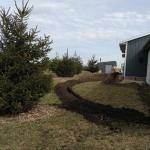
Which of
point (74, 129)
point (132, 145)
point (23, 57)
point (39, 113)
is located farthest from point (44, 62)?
point (132, 145)

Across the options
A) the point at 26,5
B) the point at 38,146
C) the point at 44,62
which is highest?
the point at 26,5

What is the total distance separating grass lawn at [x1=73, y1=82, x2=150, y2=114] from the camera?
17.5 m

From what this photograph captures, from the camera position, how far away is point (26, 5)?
15.8 metres

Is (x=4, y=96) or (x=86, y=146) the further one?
(x=4, y=96)

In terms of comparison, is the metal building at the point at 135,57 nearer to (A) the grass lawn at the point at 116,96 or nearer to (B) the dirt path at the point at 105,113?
A: (A) the grass lawn at the point at 116,96

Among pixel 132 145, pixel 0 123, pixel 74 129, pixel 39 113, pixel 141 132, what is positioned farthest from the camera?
pixel 39 113

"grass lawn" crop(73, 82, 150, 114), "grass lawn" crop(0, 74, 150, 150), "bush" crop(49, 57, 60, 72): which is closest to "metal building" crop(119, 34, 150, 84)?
"bush" crop(49, 57, 60, 72)

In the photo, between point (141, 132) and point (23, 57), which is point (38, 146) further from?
point (23, 57)

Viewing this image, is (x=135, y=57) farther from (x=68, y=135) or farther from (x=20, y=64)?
(x=68, y=135)

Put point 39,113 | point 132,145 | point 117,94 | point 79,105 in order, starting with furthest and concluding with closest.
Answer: point 117,94 → point 79,105 → point 39,113 → point 132,145

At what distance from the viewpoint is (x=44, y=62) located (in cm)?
1595

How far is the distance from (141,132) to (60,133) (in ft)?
7.16

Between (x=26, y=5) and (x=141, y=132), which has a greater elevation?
(x=26, y=5)

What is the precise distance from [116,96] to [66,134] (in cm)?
855
